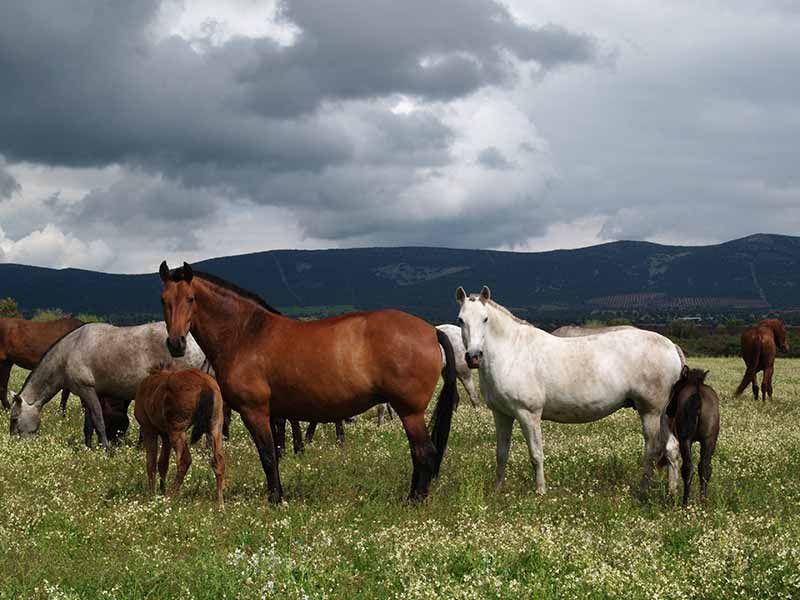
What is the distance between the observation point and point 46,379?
53.6 ft

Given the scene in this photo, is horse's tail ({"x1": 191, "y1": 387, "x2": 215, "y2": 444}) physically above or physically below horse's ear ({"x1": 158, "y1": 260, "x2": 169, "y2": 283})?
below

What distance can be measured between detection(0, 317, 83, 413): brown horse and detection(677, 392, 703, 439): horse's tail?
18722mm

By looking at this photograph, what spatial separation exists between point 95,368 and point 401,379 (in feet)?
27.5

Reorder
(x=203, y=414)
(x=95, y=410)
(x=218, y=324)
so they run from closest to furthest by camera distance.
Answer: (x=203, y=414) < (x=218, y=324) < (x=95, y=410)

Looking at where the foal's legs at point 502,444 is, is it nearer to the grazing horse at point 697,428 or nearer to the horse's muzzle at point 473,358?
the horse's muzzle at point 473,358

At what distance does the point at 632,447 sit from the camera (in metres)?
14.4

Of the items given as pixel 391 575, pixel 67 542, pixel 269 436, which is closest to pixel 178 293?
pixel 269 436

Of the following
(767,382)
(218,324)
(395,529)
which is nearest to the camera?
(395,529)

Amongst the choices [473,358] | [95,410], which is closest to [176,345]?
[473,358]

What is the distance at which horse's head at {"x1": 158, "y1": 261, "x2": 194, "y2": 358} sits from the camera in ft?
34.6

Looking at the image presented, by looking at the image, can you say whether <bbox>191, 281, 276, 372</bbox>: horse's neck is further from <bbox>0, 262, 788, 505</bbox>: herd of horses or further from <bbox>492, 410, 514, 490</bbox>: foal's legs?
<bbox>492, 410, 514, 490</bbox>: foal's legs

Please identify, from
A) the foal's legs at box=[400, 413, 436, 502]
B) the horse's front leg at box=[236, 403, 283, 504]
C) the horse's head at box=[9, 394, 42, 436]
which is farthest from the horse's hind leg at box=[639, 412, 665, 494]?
the horse's head at box=[9, 394, 42, 436]

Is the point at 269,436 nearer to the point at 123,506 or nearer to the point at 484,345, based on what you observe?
the point at 123,506

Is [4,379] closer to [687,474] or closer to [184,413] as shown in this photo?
[184,413]
